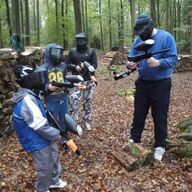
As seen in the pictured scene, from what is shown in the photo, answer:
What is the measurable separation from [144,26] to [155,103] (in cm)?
124

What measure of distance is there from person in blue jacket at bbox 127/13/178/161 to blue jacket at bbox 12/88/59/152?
1.92m

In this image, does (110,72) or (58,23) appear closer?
(110,72)

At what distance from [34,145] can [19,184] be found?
1.33 m

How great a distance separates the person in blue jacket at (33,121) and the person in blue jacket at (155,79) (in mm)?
1833

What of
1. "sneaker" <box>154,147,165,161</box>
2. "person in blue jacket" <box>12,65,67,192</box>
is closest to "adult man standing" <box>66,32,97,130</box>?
"sneaker" <box>154,147,165,161</box>

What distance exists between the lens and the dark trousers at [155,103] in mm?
5188

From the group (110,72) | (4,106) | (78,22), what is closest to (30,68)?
(4,106)

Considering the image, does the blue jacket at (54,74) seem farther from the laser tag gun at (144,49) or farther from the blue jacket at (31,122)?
the blue jacket at (31,122)

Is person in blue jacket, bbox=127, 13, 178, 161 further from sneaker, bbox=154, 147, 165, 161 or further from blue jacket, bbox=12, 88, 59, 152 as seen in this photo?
blue jacket, bbox=12, 88, 59, 152

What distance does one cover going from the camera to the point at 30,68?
3936 mm

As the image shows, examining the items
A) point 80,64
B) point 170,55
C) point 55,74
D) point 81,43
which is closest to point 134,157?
point 170,55

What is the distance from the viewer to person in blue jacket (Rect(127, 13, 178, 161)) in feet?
16.3

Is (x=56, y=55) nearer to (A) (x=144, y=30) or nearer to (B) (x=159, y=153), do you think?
(A) (x=144, y=30)

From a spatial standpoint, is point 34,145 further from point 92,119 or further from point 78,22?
point 78,22
